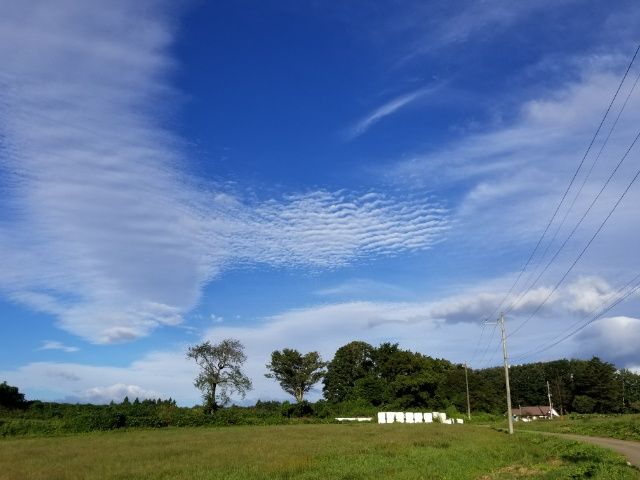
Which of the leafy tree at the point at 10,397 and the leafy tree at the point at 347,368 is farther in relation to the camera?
the leafy tree at the point at 347,368

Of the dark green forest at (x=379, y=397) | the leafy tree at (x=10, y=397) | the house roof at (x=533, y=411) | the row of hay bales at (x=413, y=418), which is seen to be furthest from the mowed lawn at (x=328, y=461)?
the house roof at (x=533, y=411)

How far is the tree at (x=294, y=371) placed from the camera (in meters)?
116

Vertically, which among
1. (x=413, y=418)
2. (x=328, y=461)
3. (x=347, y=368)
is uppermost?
(x=347, y=368)

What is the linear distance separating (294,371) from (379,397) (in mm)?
21818

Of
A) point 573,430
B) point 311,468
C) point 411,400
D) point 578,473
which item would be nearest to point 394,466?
point 311,468

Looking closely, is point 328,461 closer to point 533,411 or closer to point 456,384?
point 456,384

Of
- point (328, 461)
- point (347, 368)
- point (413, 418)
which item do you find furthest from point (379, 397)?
point (328, 461)

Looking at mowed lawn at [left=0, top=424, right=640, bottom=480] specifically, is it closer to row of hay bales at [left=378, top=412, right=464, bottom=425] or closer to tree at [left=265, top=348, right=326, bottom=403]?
row of hay bales at [left=378, top=412, right=464, bottom=425]

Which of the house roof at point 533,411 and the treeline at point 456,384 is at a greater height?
the treeline at point 456,384

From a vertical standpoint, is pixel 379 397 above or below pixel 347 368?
below

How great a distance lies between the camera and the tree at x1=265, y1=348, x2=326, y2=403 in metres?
116

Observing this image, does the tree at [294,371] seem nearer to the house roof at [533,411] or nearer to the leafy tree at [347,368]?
the leafy tree at [347,368]

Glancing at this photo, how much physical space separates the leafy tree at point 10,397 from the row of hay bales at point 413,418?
5043 cm

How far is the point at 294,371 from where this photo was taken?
116750mm
